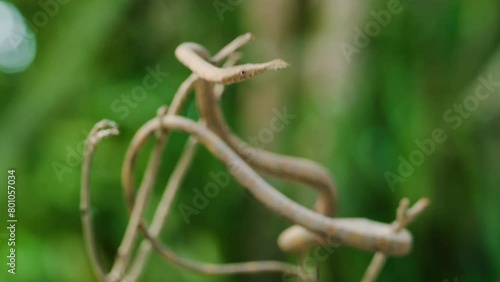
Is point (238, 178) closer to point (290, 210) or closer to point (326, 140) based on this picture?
point (290, 210)

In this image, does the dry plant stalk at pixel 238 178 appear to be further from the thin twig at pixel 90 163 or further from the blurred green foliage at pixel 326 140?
the blurred green foliage at pixel 326 140

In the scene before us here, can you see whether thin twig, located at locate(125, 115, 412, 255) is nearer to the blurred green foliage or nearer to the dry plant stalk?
the dry plant stalk

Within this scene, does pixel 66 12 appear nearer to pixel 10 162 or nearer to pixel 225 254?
pixel 10 162

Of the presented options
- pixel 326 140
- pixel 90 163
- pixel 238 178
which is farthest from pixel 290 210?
pixel 326 140

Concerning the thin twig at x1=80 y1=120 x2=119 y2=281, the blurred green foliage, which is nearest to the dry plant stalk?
the thin twig at x1=80 y1=120 x2=119 y2=281

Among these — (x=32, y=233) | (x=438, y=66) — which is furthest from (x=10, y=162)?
(x=438, y=66)

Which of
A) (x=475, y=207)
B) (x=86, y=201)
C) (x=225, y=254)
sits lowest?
(x=225, y=254)

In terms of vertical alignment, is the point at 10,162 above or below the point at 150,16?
below

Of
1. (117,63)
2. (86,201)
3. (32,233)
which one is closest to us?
(86,201)
